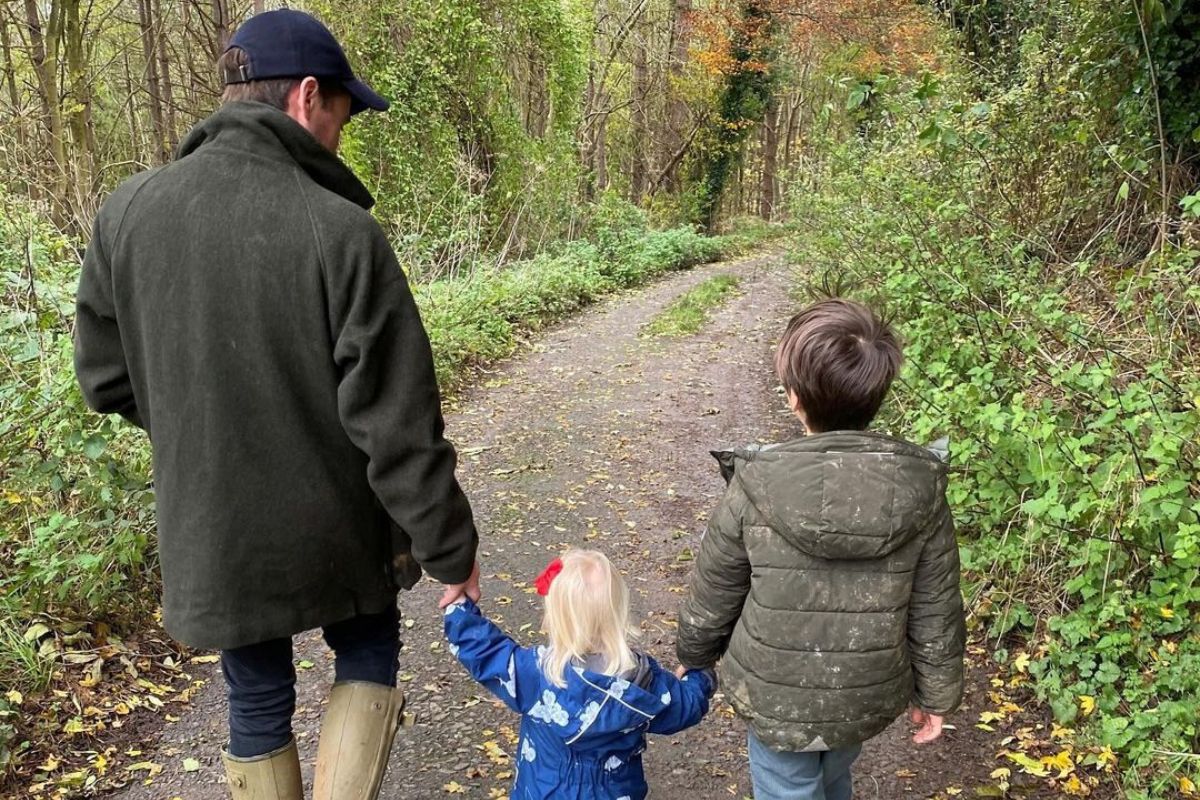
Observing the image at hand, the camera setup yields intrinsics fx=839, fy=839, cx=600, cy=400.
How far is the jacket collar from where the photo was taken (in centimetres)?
198

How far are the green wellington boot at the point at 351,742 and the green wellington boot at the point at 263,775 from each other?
3.2 inches

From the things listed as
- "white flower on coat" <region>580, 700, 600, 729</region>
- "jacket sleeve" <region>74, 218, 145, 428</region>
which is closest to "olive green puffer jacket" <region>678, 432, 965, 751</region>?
"white flower on coat" <region>580, 700, 600, 729</region>

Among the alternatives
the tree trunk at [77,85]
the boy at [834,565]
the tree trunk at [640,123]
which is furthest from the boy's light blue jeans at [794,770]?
the tree trunk at [640,123]

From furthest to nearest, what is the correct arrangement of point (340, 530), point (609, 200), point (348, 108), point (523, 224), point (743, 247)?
point (743, 247) < point (609, 200) < point (523, 224) < point (348, 108) < point (340, 530)

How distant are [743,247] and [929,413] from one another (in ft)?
61.7

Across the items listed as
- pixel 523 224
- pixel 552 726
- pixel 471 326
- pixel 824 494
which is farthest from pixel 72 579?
pixel 523 224

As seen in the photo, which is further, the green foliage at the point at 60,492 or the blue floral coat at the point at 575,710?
the green foliage at the point at 60,492

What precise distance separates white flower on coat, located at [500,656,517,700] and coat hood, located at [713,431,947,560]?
0.75 m

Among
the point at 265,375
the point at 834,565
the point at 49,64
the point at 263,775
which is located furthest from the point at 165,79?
the point at 834,565

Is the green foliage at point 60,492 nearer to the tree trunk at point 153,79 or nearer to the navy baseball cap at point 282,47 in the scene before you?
the navy baseball cap at point 282,47

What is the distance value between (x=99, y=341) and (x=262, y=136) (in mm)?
724

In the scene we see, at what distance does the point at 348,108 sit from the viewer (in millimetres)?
2238

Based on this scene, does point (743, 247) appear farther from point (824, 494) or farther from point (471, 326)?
point (824, 494)

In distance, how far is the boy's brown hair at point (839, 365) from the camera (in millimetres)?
1999
